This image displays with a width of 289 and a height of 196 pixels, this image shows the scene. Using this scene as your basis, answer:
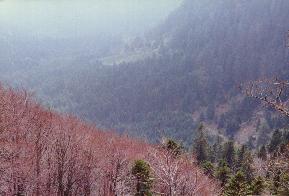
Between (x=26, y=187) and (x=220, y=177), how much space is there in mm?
37919

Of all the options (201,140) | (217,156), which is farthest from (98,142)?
(217,156)

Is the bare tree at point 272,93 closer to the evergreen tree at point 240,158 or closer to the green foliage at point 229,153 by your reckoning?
the evergreen tree at point 240,158

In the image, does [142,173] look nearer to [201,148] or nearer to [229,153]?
[201,148]

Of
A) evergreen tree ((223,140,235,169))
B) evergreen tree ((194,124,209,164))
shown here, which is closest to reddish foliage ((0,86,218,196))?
evergreen tree ((194,124,209,164))

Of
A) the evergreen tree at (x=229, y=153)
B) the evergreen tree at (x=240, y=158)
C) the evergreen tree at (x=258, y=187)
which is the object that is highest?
the evergreen tree at (x=229, y=153)

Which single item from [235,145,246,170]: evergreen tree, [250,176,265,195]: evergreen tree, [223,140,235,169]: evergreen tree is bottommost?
[250,176,265,195]: evergreen tree

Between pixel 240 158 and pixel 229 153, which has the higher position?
pixel 229 153

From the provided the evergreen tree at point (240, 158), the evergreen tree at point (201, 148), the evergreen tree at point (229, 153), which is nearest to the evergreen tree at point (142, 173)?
the evergreen tree at point (201, 148)

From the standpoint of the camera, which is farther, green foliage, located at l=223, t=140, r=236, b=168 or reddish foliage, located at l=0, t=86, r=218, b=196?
green foliage, located at l=223, t=140, r=236, b=168

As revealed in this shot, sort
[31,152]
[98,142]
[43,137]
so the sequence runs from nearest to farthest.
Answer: [31,152]
[43,137]
[98,142]

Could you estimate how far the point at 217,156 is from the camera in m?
127

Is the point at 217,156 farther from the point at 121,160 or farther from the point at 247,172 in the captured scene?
the point at 121,160

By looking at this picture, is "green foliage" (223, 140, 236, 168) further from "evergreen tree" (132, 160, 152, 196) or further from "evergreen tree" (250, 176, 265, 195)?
"evergreen tree" (132, 160, 152, 196)

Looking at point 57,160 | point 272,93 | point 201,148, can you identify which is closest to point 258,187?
point 57,160
